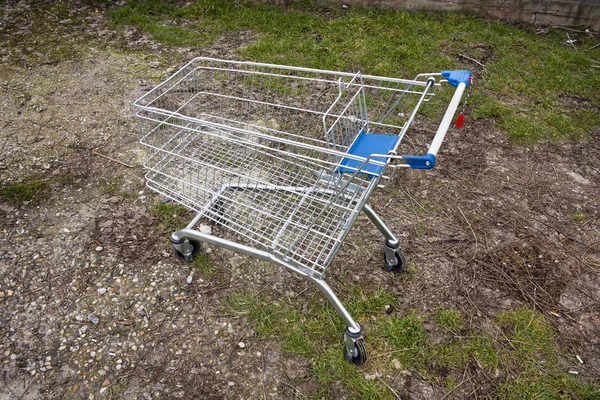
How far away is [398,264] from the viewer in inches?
106

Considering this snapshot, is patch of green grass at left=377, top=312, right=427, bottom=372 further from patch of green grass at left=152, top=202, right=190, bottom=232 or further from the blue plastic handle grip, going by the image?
patch of green grass at left=152, top=202, right=190, bottom=232

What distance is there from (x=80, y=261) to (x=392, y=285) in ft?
6.20

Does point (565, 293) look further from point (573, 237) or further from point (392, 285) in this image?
point (392, 285)

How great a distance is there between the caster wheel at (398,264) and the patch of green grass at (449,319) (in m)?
0.32

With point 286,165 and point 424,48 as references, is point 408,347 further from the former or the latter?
point 424,48

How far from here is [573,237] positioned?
2.93 m

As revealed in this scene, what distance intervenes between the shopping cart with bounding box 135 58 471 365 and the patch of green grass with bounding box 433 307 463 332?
346 millimetres

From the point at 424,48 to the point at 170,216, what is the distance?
321 centimetres

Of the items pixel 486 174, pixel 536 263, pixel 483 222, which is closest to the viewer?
pixel 536 263

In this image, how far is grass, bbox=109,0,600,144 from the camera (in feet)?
13.0

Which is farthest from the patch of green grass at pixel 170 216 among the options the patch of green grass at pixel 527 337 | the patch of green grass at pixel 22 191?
the patch of green grass at pixel 527 337

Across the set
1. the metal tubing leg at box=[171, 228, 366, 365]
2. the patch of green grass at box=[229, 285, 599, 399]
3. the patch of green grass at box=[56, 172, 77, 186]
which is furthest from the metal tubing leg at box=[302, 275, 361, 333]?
the patch of green grass at box=[56, 172, 77, 186]

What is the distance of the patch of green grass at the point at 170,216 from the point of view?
2994 millimetres

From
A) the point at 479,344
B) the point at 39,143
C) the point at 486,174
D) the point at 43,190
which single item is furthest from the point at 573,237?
the point at 39,143
